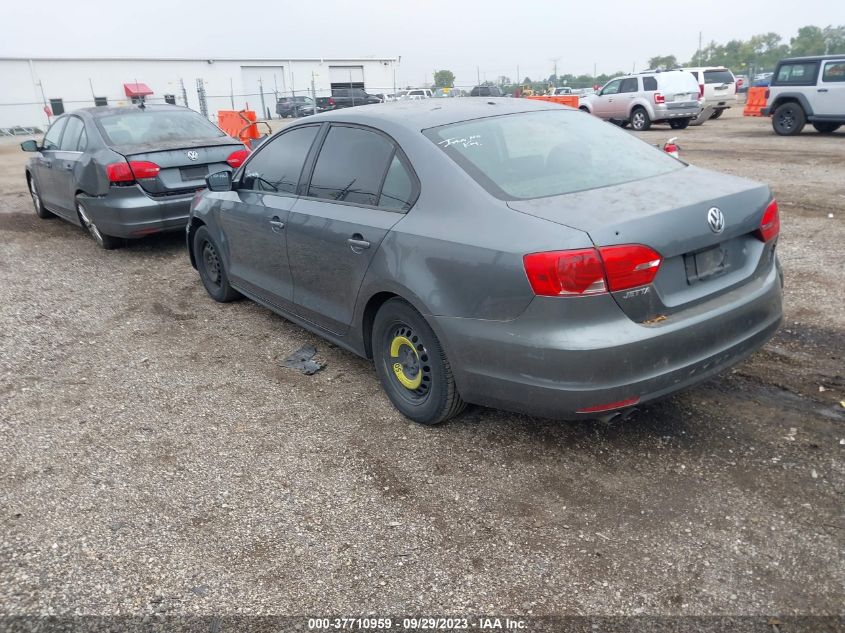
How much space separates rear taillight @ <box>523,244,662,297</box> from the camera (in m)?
2.66

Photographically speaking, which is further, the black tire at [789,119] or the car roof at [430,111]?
the black tire at [789,119]

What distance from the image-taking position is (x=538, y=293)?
275cm

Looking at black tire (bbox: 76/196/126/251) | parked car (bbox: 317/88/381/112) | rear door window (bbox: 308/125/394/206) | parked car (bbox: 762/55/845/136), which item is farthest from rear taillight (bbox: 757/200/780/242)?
parked car (bbox: 317/88/381/112)

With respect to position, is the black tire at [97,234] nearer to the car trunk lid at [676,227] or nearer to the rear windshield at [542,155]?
the rear windshield at [542,155]

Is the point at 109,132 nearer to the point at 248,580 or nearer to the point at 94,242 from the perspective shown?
the point at 94,242

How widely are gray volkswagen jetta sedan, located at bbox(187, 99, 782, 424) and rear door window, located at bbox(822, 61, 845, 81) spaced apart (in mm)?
14319

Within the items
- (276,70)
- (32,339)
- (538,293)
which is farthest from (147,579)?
(276,70)

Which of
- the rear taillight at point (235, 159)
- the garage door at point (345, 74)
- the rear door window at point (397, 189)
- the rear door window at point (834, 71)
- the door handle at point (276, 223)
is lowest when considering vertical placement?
the door handle at point (276, 223)

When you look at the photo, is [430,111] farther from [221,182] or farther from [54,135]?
[54,135]

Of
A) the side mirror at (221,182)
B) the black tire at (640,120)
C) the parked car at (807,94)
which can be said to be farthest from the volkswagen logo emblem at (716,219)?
the black tire at (640,120)

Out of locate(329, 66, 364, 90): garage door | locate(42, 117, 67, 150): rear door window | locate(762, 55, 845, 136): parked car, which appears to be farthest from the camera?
locate(329, 66, 364, 90): garage door

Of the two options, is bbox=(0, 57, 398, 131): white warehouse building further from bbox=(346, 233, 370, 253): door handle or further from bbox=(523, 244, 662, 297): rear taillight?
bbox=(523, 244, 662, 297): rear taillight

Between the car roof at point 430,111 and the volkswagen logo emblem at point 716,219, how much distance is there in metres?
1.38

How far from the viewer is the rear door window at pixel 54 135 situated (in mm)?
8414
